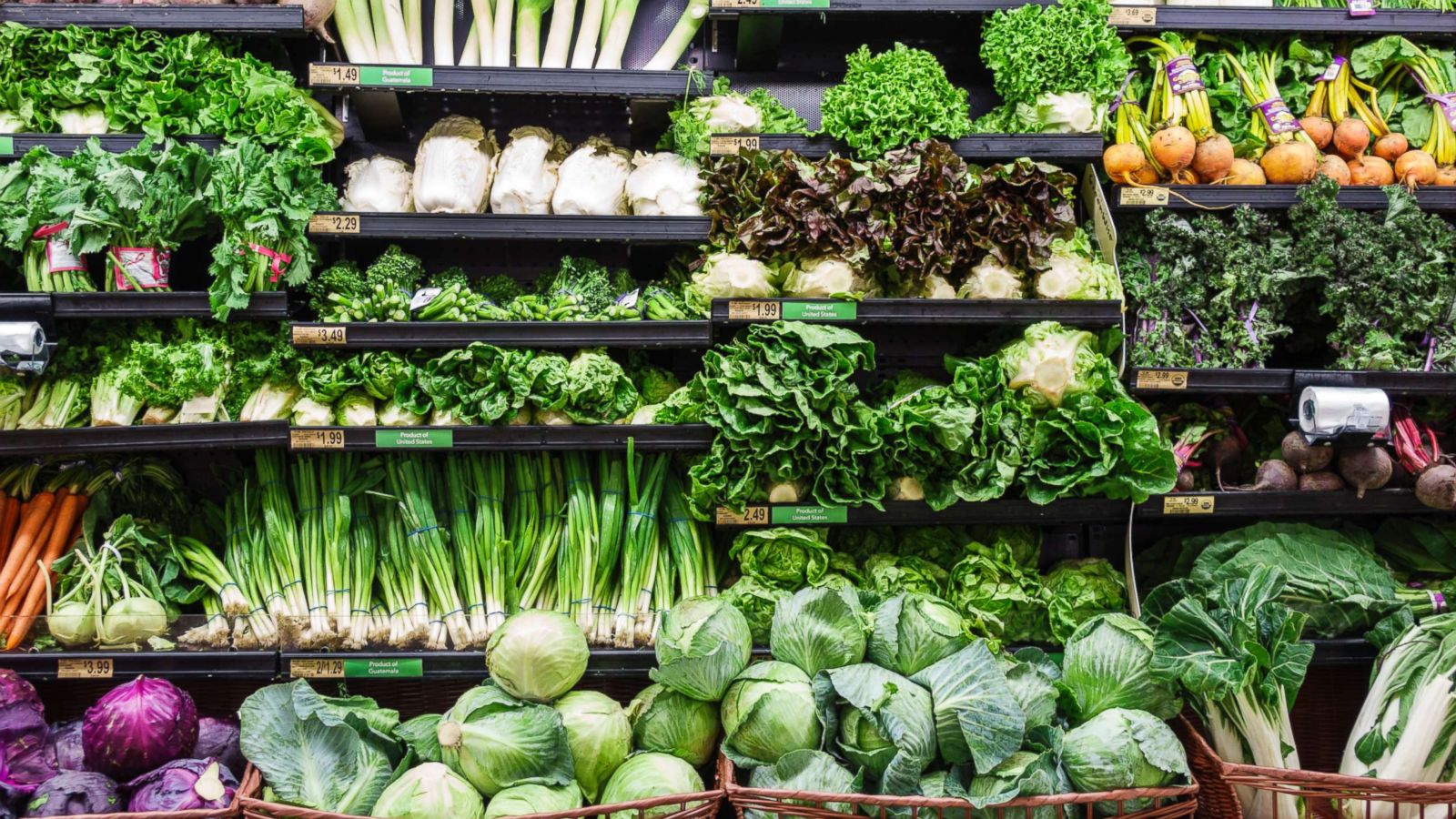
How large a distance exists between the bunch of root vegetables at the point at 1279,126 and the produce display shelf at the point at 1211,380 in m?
0.71

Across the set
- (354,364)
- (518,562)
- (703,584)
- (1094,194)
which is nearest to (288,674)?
(518,562)

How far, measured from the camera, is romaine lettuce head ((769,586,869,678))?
2.56 m

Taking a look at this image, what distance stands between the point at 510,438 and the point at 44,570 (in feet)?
5.11

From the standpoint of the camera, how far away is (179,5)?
3.00 meters

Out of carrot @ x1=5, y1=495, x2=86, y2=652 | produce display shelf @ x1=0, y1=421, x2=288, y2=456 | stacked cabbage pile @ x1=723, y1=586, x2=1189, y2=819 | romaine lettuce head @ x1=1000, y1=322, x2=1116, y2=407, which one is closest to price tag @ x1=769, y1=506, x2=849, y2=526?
stacked cabbage pile @ x1=723, y1=586, x2=1189, y2=819

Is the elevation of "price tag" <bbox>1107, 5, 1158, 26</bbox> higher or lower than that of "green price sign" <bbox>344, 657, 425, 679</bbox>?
higher

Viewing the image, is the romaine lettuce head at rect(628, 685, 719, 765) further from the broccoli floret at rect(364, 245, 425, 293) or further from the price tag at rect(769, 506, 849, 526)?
the broccoli floret at rect(364, 245, 425, 293)

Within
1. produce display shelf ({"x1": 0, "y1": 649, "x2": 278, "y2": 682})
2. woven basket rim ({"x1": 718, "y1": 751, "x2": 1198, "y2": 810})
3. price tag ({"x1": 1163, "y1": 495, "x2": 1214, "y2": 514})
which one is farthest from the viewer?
price tag ({"x1": 1163, "y1": 495, "x2": 1214, "y2": 514})

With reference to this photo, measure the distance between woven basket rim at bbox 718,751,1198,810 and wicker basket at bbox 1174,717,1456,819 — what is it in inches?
11.6

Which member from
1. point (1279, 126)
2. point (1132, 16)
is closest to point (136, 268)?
point (1132, 16)

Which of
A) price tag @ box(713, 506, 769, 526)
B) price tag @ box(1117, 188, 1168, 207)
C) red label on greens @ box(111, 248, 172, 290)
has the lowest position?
price tag @ box(713, 506, 769, 526)

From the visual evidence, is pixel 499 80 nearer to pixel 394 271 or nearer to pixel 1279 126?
pixel 394 271

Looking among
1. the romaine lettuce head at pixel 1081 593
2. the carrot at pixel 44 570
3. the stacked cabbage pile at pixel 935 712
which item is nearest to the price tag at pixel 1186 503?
the romaine lettuce head at pixel 1081 593

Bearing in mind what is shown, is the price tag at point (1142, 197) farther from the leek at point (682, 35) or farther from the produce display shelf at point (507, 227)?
the leek at point (682, 35)
